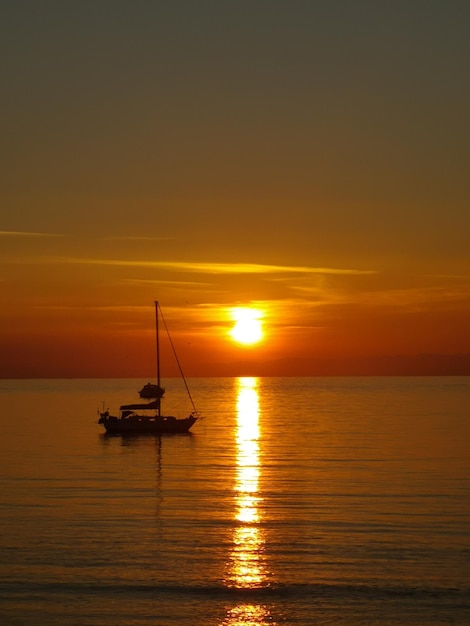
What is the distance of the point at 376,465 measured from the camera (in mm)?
81812

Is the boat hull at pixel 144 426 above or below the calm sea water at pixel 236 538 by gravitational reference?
above

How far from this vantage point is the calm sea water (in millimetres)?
34344

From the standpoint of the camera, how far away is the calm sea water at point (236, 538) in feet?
113

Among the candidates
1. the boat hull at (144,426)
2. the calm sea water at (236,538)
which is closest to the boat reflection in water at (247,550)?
the calm sea water at (236,538)

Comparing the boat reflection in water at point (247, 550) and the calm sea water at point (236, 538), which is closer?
the boat reflection in water at point (247, 550)

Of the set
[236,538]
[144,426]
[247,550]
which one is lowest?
[247,550]

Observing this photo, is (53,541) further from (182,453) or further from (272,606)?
(182,453)

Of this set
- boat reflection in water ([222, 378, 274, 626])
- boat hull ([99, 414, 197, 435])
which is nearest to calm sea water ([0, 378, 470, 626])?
boat reflection in water ([222, 378, 274, 626])

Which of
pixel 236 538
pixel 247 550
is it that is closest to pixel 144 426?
pixel 236 538

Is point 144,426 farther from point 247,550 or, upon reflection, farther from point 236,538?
point 247,550

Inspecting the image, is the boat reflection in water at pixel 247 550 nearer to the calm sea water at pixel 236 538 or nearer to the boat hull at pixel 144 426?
the calm sea water at pixel 236 538

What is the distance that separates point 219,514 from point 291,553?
1219 centimetres

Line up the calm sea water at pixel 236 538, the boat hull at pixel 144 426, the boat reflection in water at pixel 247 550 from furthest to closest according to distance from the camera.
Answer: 1. the boat hull at pixel 144 426
2. the calm sea water at pixel 236 538
3. the boat reflection in water at pixel 247 550

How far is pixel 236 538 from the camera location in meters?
46.6
